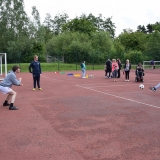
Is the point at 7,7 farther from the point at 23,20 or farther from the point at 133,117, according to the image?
the point at 133,117

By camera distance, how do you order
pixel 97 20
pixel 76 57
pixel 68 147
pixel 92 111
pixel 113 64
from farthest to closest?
pixel 97 20 < pixel 76 57 < pixel 113 64 < pixel 92 111 < pixel 68 147

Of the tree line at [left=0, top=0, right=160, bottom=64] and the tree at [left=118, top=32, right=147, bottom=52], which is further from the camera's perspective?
the tree at [left=118, top=32, right=147, bottom=52]

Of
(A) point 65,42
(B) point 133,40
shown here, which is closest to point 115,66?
(A) point 65,42

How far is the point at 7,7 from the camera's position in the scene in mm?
48875

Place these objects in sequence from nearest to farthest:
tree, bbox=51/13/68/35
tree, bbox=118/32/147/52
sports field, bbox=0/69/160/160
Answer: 1. sports field, bbox=0/69/160/160
2. tree, bbox=118/32/147/52
3. tree, bbox=51/13/68/35

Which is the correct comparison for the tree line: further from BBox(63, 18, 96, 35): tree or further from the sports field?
the sports field

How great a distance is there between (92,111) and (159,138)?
3027 mm

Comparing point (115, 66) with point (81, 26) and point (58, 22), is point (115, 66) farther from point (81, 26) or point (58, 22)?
point (58, 22)

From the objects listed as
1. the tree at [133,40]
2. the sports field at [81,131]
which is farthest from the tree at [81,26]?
the sports field at [81,131]

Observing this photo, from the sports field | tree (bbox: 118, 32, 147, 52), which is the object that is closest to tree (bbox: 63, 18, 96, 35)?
tree (bbox: 118, 32, 147, 52)

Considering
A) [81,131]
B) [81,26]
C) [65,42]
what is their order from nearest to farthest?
[81,131] → [65,42] → [81,26]

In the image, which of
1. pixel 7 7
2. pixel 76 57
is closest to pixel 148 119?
pixel 76 57

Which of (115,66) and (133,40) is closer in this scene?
(115,66)

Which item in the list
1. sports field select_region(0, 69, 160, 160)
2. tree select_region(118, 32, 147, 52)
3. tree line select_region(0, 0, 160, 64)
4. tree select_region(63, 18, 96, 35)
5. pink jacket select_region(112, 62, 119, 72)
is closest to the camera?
sports field select_region(0, 69, 160, 160)
